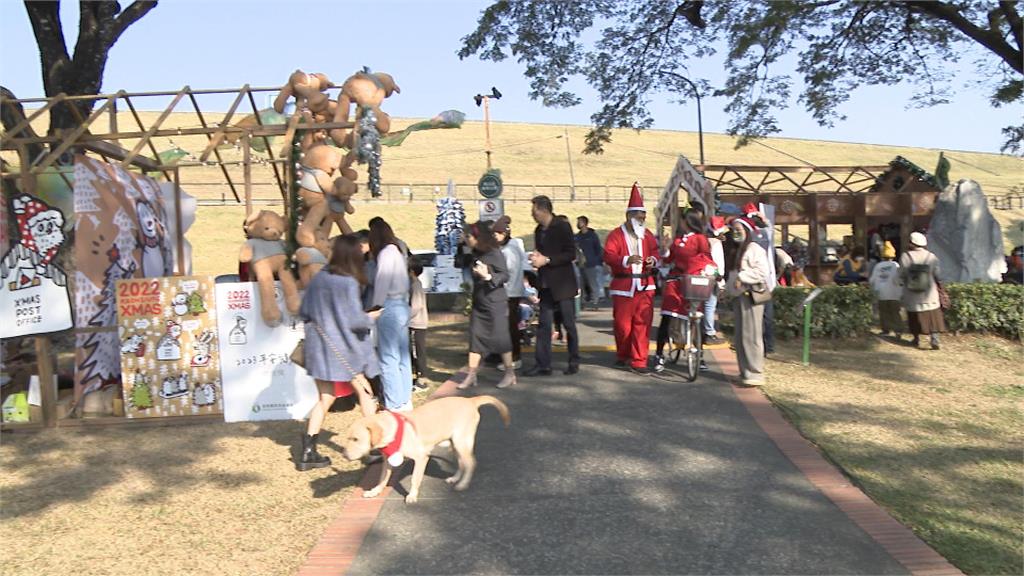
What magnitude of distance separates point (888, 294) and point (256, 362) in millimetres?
8453

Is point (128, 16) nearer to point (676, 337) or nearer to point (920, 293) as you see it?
point (676, 337)

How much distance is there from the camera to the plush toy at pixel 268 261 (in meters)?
6.76

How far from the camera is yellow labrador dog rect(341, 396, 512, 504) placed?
4402mm

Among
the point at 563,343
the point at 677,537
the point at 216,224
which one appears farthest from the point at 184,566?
the point at 216,224

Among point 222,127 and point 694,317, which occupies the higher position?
point 222,127

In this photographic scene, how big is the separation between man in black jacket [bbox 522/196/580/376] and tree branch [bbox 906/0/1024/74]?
700 centimetres

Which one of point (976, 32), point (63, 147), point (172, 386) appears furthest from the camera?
point (976, 32)

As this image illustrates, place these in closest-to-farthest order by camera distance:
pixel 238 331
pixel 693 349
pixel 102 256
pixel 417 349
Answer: pixel 238 331 → pixel 102 256 → pixel 693 349 → pixel 417 349

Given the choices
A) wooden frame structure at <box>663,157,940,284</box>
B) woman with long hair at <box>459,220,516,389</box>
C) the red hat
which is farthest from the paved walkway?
wooden frame structure at <box>663,157,940,284</box>

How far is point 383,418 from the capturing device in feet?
14.9

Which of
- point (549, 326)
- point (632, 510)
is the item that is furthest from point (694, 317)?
point (632, 510)

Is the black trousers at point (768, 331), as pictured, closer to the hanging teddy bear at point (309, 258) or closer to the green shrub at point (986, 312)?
the green shrub at point (986, 312)

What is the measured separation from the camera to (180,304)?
6.88 metres

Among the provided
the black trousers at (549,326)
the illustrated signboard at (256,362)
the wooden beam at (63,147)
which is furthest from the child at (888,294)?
the wooden beam at (63,147)
